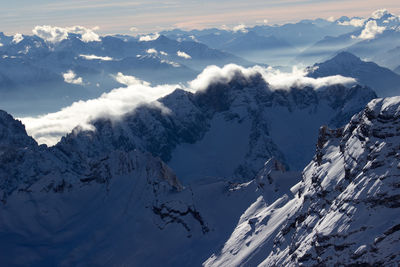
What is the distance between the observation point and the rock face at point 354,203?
9200cm

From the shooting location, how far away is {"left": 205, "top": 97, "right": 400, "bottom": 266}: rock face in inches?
3622

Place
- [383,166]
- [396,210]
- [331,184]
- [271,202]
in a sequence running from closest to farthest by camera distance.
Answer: [396,210] → [383,166] → [331,184] → [271,202]

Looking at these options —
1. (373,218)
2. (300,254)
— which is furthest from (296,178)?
(373,218)

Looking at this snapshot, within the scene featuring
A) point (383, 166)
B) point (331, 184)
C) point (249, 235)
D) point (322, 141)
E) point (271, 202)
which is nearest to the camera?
point (383, 166)

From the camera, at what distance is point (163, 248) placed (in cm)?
19200

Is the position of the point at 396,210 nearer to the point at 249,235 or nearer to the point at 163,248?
the point at 249,235

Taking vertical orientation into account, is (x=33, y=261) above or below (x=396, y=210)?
below

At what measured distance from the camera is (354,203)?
329 ft

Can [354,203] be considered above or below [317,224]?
above

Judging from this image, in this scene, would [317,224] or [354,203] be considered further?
[317,224]

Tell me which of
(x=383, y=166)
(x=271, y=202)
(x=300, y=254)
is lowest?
(x=271, y=202)

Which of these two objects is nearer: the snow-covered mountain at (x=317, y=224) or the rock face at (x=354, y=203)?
the rock face at (x=354, y=203)

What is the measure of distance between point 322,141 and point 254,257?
41.0 m

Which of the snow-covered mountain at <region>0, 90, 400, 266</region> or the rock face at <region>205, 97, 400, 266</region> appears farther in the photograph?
the snow-covered mountain at <region>0, 90, 400, 266</region>
